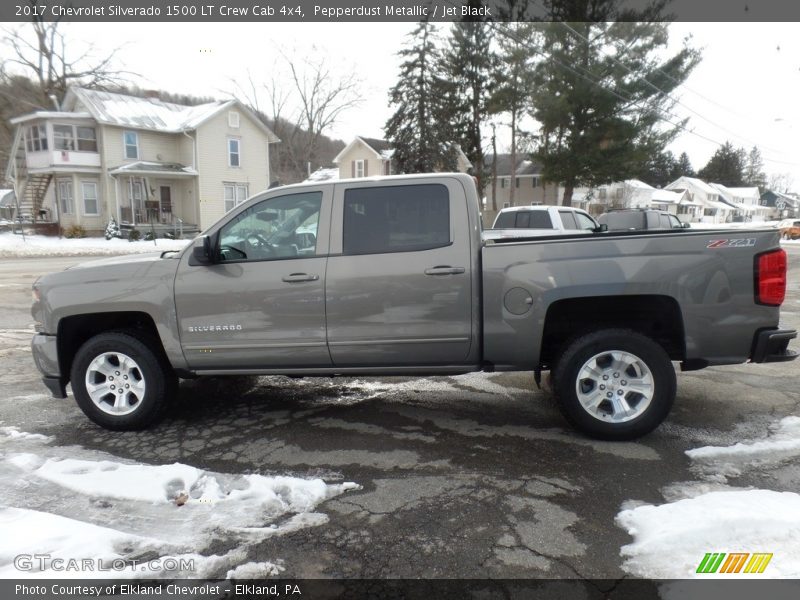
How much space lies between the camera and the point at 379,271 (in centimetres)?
430

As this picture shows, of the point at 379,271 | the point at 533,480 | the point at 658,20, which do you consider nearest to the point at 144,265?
the point at 379,271

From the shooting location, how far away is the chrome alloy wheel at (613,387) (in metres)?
4.20

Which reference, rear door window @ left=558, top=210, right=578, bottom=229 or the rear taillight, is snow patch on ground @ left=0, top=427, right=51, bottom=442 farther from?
rear door window @ left=558, top=210, right=578, bottom=229

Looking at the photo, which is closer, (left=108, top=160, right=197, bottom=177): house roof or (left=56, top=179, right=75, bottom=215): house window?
(left=108, top=160, right=197, bottom=177): house roof

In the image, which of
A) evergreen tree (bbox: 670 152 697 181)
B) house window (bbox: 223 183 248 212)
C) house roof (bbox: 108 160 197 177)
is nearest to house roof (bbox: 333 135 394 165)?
house window (bbox: 223 183 248 212)

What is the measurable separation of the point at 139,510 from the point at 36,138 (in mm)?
35755

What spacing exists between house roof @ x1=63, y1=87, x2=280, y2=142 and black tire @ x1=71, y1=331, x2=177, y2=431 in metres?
31.2

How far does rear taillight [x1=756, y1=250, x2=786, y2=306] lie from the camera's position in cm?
397

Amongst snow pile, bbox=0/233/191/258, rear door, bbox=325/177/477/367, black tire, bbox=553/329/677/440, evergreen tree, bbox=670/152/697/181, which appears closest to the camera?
black tire, bbox=553/329/677/440

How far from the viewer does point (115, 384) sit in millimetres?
4621

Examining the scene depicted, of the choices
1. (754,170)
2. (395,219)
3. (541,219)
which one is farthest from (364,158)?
(754,170)

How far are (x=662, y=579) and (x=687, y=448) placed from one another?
69.7 inches

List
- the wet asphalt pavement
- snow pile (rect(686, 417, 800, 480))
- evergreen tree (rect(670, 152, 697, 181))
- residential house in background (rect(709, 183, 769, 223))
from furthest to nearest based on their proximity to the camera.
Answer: evergreen tree (rect(670, 152, 697, 181)) → residential house in background (rect(709, 183, 769, 223)) → snow pile (rect(686, 417, 800, 480)) → the wet asphalt pavement

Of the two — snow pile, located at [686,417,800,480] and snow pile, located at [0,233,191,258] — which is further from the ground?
snow pile, located at [0,233,191,258]
